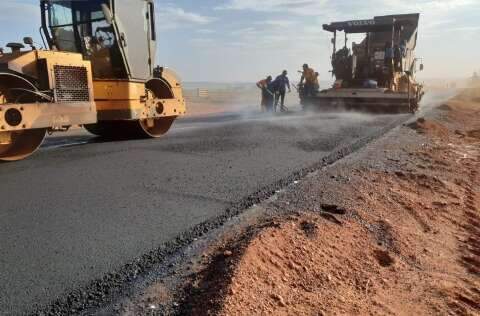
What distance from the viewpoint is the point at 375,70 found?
1627 cm

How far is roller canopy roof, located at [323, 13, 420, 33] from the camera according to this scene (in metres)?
15.6

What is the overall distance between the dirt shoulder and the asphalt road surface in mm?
747

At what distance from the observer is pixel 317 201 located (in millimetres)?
4605

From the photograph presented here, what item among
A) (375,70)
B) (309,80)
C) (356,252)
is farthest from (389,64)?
(356,252)

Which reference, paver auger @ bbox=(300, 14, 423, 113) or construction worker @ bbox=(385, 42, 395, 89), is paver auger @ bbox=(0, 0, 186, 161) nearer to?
Answer: paver auger @ bbox=(300, 14, 423, 113)

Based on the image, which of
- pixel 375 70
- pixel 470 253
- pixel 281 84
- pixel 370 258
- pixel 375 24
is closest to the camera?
pixel 370 258

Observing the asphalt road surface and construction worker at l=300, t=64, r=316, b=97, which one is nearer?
the asphalt road surface

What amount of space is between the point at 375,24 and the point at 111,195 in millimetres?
13542

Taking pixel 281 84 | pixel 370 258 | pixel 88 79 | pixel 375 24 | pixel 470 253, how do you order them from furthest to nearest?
pixel 281 84 < pixel 375 24 < pixel 88 79 < pixel 470 253 < pixel 370 258

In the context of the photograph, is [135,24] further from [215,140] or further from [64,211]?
[64,211]

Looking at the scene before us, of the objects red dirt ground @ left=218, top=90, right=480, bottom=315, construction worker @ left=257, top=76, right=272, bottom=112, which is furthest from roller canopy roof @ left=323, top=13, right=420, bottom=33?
red dirt ground @ left=218, top=90, right=480, bottom=315

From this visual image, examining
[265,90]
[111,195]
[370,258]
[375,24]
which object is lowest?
[370,258]

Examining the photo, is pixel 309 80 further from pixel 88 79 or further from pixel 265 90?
pixel 88 79

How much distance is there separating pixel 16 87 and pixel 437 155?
6.78 meters
